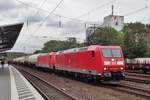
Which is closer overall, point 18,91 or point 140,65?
point 18,91

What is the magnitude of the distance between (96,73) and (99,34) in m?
59.4

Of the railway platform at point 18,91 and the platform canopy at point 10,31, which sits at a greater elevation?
the platform canopy at point 10,31

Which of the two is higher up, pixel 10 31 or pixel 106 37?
pixel 106 37

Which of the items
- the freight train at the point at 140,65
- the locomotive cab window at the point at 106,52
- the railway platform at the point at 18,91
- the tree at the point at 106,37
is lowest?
the railway platform at the point at 18,91

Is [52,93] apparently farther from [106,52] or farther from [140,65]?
[140,65]

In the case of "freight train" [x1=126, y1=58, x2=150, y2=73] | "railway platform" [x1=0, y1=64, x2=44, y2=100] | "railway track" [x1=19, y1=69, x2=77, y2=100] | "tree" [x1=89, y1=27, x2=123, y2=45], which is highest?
"tree" [x1=89, y1=27, x2=123, y2=45]

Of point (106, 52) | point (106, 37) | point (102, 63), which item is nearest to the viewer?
point (102, 63)

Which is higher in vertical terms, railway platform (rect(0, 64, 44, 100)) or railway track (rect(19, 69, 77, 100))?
railway platform (rect(0, 64, 44, 100))

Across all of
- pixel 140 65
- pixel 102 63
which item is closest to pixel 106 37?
pixel 140 65

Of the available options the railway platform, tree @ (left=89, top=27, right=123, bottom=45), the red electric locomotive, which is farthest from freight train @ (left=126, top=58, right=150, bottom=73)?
tree @ (left=89, top=27, right=123, bottom=45)

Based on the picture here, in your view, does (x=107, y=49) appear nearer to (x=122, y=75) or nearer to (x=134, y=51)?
(x=122, y=75)

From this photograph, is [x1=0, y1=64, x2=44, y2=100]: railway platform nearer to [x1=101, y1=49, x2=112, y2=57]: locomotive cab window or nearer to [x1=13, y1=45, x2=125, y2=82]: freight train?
[x1=13, y1=45, x2=125, y2=82]: freight train

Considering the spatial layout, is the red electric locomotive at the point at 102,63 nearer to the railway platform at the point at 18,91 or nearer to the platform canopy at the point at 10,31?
the railway platform at the point at 18,91

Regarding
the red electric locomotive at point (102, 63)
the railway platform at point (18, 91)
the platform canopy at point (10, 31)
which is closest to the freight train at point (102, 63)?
the red electric locomotive at point (102, 63)
